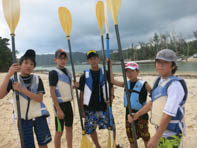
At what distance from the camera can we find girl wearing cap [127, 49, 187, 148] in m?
1.50

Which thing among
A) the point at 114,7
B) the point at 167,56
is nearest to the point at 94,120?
the point at 167,56

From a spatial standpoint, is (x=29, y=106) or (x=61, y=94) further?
(x=61, y=94)

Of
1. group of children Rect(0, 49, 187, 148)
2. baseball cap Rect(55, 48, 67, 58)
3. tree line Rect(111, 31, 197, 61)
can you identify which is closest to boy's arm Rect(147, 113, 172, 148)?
group of children Rect(0, 49, 187, 148)

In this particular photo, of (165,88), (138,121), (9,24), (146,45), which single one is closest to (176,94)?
(165,88)

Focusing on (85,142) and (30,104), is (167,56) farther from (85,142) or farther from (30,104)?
(85,142)

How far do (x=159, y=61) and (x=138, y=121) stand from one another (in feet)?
3.94

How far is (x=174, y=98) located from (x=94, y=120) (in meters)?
1.68

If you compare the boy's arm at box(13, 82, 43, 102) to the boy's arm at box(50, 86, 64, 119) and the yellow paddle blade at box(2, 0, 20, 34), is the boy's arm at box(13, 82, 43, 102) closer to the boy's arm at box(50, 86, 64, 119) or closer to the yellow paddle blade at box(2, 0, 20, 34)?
the boy's arm at box(50, 86, 64, 119)

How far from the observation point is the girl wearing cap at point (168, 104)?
150 centimetres

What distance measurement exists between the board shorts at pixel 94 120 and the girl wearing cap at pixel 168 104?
1.17m

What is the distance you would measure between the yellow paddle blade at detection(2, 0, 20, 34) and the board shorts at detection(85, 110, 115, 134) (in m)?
2.02

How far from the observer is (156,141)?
153 cm

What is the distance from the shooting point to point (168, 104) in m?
1.50

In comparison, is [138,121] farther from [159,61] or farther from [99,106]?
[159,61]
